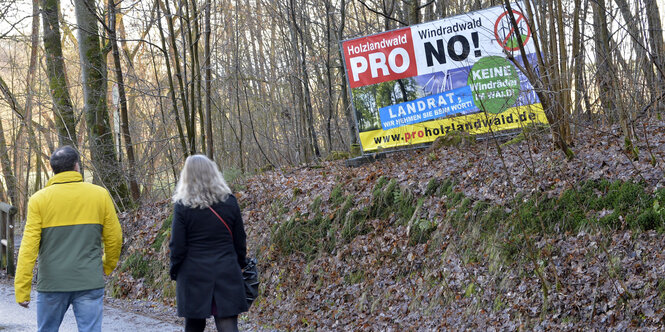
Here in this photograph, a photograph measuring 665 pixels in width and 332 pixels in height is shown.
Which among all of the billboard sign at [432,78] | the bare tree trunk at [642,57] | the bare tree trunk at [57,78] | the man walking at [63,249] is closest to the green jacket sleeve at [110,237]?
the man walking at [63,249]

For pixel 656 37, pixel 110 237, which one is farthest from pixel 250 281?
pixel 656 37

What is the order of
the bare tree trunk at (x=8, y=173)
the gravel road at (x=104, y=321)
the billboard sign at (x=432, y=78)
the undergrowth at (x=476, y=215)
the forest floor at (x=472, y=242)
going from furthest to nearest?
the bare tree trunk at (x=8, y=173), the billboard sign at (x=432, y=78), the gravel road at (x=104, y=321), the undergrowth at (x=476, y=215), the forest floor at (x=472, y=242)

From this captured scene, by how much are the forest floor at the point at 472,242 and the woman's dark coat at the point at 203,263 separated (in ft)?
8.97

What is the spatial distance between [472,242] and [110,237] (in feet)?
15.0

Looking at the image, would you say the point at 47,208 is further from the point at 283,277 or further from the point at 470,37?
the point at 470,37

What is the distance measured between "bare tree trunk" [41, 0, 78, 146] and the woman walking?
13.4 metres

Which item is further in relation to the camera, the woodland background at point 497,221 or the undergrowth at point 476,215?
the undergrowth at point 476,215

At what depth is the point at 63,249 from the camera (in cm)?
510

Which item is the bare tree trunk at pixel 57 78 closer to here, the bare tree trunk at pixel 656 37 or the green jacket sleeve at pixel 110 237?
the green jacket sleeve at pixel 110 237

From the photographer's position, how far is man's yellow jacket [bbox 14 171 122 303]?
5.05 metres

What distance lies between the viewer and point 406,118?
12.4 m

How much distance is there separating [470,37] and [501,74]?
1106 mm

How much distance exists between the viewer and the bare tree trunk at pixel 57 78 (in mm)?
17578

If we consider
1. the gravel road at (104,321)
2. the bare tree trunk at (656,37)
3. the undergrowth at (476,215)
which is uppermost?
the bare tree trunk at (656,37)
